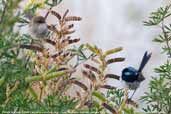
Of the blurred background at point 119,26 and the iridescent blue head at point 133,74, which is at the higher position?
the blurred background at point 119,26

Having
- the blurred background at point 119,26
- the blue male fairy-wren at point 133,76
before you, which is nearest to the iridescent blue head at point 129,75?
the blue male fairy-wren at point 133,76

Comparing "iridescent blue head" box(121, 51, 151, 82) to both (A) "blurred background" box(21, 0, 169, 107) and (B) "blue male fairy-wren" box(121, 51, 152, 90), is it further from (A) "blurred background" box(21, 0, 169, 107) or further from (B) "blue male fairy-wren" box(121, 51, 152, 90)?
(A) "blurred background" box(21, 0, 169, 107)

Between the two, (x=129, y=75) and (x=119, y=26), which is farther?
(x=119, y=26)

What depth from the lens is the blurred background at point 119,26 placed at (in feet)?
5.64

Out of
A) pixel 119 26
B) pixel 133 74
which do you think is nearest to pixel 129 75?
pixel 133 74

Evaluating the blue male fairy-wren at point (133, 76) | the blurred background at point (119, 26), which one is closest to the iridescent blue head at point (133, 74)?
→ the blue male fairy-wren at point (133, 76)

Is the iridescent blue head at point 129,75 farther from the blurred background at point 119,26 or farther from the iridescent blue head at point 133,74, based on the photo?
the blurred background at point 119,26

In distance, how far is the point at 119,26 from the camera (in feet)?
5.94

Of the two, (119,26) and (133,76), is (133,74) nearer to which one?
(133,76)

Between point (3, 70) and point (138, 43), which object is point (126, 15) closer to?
point (138, 43)

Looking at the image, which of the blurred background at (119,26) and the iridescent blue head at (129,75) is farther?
the blurred background at (119,26)

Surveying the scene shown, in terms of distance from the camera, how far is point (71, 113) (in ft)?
1.57

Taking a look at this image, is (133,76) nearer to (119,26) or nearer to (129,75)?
(129,75)

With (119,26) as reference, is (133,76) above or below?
below
